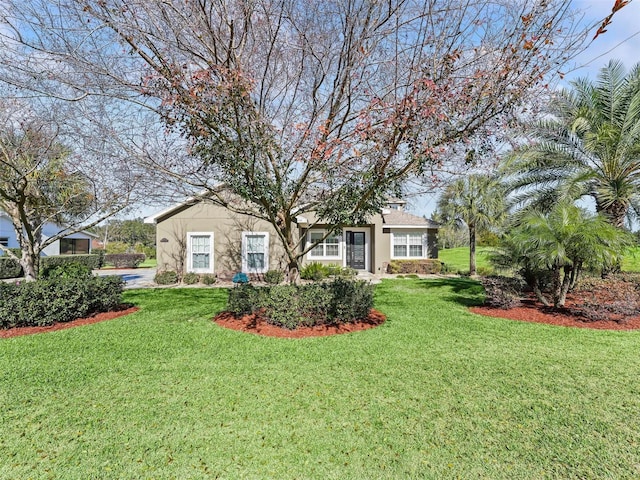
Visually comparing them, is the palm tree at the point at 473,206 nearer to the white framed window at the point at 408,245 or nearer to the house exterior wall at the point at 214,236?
the white framed window at the point at 408,245

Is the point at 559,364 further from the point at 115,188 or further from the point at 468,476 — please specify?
the point at 115,188

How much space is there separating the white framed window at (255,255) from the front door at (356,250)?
201 inches

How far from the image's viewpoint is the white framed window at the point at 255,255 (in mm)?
16328

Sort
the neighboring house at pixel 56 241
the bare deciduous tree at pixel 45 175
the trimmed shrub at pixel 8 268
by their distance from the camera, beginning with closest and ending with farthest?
1. the bare deciduous tree at pixel 45 175
2. the trimmed shrub at pixel 8 268
3. the neighboring house at pixel 56 241

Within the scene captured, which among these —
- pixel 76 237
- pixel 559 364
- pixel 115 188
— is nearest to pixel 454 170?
pixel 559 364

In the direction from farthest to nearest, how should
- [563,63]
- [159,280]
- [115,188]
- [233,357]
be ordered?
[159,280] < [115,188] < [233,357] < [563,63]

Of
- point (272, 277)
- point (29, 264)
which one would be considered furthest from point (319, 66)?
point (272, 277)

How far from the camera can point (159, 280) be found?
15766 millimetres

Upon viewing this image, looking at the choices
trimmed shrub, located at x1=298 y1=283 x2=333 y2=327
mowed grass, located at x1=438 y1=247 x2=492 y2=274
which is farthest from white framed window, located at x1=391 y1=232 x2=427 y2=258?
trimmed shrub, located at x1=298 y1=283 x2=333 y2=327

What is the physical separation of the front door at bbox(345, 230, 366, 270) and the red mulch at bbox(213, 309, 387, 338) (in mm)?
10808

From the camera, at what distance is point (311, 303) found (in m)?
7.45

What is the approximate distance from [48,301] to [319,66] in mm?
7789

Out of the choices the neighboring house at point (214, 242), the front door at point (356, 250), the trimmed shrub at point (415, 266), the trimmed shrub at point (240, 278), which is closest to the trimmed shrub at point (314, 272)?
the neighboring house at point (214, 242)

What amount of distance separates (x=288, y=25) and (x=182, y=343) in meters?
6.04
